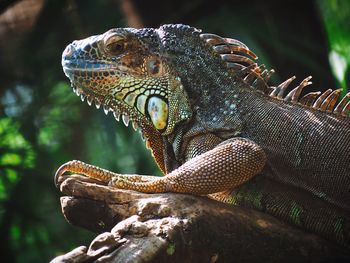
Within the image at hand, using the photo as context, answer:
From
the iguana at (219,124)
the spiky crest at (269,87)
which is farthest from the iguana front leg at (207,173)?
the spiky crest at (269,87)

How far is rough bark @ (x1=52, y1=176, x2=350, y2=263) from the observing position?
3.25 meters

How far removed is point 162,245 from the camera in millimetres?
3195

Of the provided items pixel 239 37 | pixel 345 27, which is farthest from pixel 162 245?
pixel 345 27

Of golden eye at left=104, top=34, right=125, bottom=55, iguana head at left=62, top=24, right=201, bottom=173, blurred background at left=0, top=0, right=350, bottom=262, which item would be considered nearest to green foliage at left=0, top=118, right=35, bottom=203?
blurred background at left=0, top=0, right=350, bottom=262

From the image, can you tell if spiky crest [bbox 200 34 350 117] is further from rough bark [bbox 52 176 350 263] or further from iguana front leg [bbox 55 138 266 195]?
rough bark [bbox 52 176 350 263]

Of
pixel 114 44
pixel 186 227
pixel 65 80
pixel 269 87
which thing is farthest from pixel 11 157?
pixel 186 227

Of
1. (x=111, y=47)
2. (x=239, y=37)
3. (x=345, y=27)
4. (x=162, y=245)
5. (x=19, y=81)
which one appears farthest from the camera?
(x=19, y=81)

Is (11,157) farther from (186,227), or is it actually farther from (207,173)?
(186,227)

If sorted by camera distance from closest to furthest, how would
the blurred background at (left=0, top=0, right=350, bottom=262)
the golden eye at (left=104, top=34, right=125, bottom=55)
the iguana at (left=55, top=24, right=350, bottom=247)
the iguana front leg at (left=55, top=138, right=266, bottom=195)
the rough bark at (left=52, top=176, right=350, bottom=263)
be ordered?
the rough bark at (left=52, top=176, right=350, bottom=263) → the iguana front leg at (left=55, top=138, right=266, bottom=195) → the iguana at (left=55, top=24, right=350, bottom=247) → the golden eye at (left=104, top=34, right=125, bottom=55) → the blurred background at (left=0, top=0, right=350, bottom=262)

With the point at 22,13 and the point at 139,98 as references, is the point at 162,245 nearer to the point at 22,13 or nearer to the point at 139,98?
the point at 139,98

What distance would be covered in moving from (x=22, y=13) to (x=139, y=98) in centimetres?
721

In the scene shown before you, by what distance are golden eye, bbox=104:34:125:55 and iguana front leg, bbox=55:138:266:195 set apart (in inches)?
34.1

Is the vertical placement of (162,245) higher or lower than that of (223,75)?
lower

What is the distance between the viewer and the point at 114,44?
420cm
